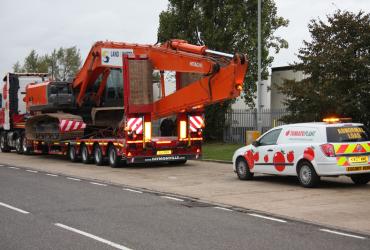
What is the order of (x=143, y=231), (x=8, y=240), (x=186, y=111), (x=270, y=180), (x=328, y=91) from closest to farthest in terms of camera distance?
(x=8, y=240) → (x=143, y=231) → (x=270, y=180) → (x=186, y=111) → (x=328, y=91)

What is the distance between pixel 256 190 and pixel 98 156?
946 centimetres

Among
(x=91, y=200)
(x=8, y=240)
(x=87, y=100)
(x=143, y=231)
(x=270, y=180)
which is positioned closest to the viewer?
(x=8, y=240)

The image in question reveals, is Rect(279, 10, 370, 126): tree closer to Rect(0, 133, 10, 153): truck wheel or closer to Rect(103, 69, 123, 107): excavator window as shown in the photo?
Rect(103, 69, 123, 107): excavator window

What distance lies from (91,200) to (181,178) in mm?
5158

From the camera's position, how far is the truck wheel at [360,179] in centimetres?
1509

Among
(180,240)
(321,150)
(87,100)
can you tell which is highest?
(87,100)

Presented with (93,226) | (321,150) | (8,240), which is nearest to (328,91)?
(321,150)

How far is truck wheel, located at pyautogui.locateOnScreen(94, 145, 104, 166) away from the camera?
22.4 meters

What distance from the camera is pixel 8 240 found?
855 cm

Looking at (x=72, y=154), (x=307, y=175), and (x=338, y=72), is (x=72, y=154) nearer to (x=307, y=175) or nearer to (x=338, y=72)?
(x=338, y=72)

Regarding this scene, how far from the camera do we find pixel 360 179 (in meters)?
15.3

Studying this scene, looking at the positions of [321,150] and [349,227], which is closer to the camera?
[349,227]

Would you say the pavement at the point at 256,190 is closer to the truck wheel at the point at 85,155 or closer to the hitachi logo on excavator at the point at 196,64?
the truck wheel at the point at 85,155

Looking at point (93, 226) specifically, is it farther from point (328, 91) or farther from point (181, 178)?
point (328, 91)
